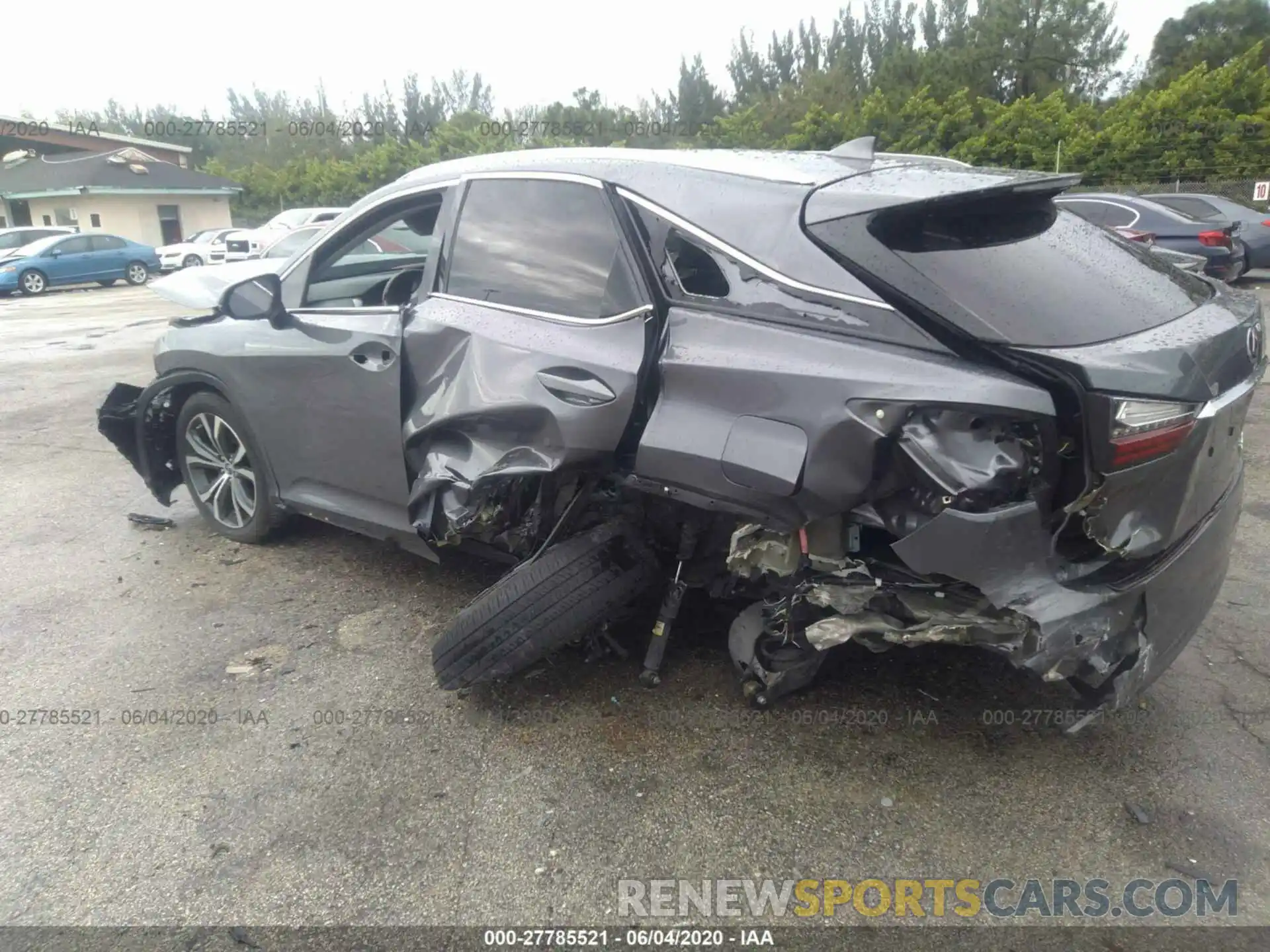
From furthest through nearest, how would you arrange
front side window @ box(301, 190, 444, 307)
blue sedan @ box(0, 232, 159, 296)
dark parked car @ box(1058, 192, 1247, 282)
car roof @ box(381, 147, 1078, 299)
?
blue sedan @ box(0, 232, 159, 296)
dark parked car @ box(1058, 192, 1247, 282)
front side window @ box(301, 190, 444, 307)
car roof @ box(381, 147, 1078, 299)

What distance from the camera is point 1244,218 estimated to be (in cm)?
1486

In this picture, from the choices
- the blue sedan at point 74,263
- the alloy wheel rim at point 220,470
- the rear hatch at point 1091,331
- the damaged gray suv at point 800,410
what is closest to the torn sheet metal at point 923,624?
the damaged gray suv at point 800,410

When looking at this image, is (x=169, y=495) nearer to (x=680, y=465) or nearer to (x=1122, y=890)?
(x=680, y=465)

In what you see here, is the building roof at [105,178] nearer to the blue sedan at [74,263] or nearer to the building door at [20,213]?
the building door at [20,213]

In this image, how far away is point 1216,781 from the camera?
2.75 meters

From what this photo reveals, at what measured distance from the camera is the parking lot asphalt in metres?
2.51

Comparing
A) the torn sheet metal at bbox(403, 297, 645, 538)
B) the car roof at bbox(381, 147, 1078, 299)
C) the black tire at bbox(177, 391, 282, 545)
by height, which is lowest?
the black tire at bbox(177, 391, 282, 545)

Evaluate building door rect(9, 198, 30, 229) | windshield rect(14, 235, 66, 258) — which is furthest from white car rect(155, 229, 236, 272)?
building door rect(9, 198, 30, 229)

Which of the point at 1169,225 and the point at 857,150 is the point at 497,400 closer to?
the point at 857,150

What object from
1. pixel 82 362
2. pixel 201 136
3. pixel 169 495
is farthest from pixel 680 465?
pixel 201 136

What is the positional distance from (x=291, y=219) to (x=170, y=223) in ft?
71.3

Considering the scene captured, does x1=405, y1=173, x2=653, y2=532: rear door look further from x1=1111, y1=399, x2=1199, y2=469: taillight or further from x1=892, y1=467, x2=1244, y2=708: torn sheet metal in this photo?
x1=1111, y1=399, x2=1199, y2=469: taillight

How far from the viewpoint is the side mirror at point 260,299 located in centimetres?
415

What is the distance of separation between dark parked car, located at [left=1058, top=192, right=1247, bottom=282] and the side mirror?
1156 cm
